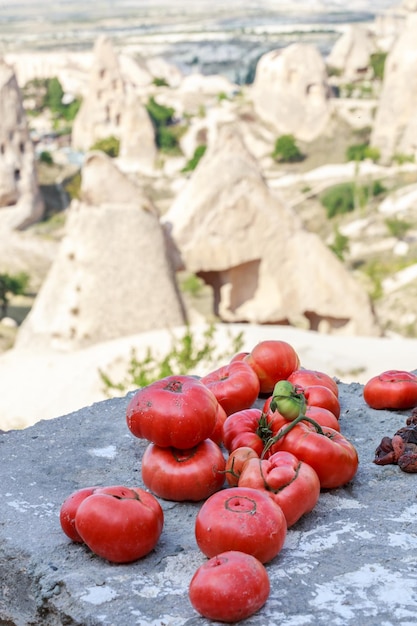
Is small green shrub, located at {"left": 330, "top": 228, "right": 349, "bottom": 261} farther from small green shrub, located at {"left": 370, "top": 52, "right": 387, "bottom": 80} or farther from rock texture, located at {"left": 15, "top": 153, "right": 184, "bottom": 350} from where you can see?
small green shrub, located at {"left": 370, "top": 52, "right": 387, "bottom": 80}

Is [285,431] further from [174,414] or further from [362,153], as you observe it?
[362,153]

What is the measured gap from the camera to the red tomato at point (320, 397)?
3014 millimetres

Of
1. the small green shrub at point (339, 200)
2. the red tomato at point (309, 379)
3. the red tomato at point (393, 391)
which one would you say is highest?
the red tomato at point (309, 379)

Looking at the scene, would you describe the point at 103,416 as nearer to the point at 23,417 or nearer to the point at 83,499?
the point at 83,499

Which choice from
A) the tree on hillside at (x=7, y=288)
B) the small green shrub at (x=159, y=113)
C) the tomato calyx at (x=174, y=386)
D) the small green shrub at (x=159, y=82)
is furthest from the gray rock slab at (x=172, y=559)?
the small green shrub at (x=159, y=82)

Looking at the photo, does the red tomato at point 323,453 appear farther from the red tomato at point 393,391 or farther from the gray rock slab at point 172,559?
the red tomato at point 393,391

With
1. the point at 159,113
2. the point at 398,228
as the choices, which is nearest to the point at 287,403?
the point at 398,228

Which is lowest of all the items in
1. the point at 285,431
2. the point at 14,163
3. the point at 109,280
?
the point at 14,163

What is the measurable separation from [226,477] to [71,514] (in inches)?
19.9

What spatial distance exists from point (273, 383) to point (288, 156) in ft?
105

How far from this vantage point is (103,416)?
3.35 metres

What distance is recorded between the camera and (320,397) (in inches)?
119

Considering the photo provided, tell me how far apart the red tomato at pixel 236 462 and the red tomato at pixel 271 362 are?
694 millimetres

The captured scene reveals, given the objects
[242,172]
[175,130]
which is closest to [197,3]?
[175,130]
